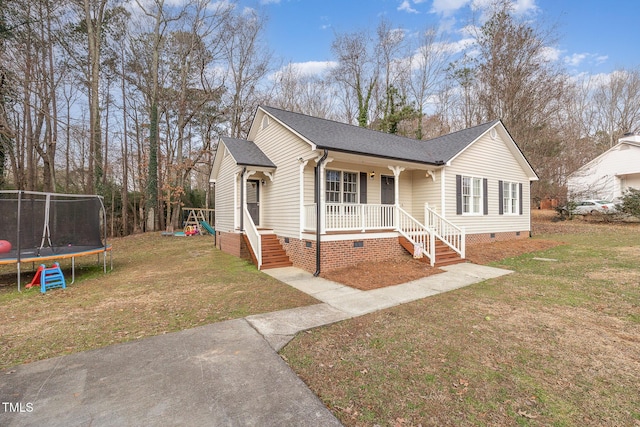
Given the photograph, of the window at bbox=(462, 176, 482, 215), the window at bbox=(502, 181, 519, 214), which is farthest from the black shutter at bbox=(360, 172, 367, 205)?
the window at bbox=(502, 181, 519, 214)

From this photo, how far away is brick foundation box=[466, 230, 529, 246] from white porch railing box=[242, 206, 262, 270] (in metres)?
8.67

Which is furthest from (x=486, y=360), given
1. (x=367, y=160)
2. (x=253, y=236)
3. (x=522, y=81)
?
(x=522, y=81)

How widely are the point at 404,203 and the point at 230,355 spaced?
32.7 ft

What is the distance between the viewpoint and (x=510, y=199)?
13.7 metres

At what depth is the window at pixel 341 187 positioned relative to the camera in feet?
32.3

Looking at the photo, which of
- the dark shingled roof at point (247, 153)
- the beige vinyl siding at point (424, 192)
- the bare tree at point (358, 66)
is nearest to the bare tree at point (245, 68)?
the bare tree at point (358, 66)

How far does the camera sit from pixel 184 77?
66.4ft

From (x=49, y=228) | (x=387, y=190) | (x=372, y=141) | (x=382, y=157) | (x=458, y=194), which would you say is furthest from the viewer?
(x=458, y=194)

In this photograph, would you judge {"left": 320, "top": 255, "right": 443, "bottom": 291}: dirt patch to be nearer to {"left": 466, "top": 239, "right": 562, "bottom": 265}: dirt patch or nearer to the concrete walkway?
{"left": 466, "top": 239, "right": 562, "bottom": 265}: dirt patch

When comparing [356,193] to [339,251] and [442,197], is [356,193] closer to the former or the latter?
[339,251]

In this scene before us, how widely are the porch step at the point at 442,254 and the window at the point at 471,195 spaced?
10.5ft

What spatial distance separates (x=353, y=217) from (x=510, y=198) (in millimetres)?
9520

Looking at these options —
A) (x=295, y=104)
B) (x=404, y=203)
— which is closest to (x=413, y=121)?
(x=295, y=104)

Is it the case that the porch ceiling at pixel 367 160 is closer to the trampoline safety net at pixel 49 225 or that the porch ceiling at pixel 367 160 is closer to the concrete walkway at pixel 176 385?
the concrete walkway at pixel 176 385
